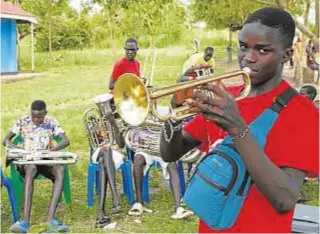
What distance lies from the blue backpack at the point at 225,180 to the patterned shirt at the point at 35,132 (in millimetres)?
3443

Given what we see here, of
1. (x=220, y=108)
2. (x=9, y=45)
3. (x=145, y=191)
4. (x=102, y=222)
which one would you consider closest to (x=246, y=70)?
(x=220, y=108)

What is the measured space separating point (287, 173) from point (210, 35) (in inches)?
1588

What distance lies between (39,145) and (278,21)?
12.0ft

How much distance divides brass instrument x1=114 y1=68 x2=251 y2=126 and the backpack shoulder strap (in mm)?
97

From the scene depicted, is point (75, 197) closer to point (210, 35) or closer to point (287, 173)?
point (287, 173)

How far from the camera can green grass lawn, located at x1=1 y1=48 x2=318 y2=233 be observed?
4.86 meters

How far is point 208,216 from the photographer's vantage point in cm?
179

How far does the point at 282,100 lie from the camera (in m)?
1.73

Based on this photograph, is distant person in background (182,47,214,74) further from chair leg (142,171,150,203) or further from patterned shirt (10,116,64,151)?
patterned shirt (10,116,64,151)

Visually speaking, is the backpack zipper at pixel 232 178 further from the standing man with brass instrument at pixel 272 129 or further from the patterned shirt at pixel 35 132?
the patterned shirt at pixel 35 132

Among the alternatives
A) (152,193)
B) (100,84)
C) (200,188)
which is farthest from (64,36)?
(200,188)

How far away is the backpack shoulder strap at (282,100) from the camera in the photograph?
172cm

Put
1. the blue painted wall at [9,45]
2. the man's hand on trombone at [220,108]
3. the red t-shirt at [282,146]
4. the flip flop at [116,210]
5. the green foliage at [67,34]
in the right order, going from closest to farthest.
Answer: the man's hand on trombone at [220,108]
the red t-shirt at [282,146]
the flip flop at [116,210]
the blue painted wall at [9,45]
the green foliage at [67,34]

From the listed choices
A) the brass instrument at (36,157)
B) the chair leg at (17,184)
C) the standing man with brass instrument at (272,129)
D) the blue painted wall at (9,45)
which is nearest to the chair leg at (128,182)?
the brass instrument at (36,157)
